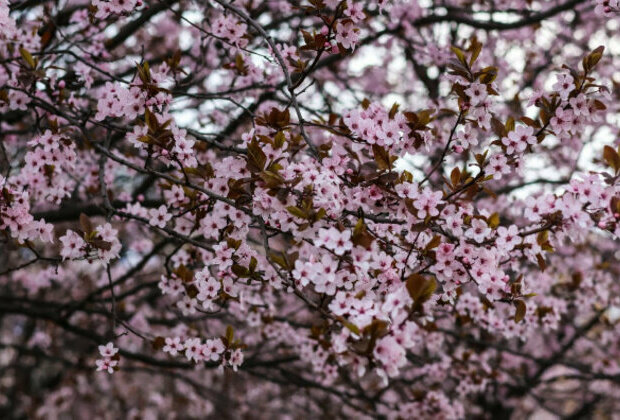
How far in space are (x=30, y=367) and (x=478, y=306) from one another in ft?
26.0

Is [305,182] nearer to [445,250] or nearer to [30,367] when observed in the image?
[445,250]

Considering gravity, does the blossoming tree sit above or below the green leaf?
above

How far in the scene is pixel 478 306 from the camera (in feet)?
13.6

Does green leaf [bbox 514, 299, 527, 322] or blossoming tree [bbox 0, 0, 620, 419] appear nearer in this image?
blossoming tree [bbox 0, 0, 620, 419]

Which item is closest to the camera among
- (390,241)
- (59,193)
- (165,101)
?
(390,241)

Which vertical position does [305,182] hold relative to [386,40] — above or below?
below

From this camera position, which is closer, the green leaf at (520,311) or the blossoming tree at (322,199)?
the blossoming tree at (322,199)

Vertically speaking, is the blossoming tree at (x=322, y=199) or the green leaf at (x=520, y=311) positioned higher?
the blossoming tree at (x=322, y=199)

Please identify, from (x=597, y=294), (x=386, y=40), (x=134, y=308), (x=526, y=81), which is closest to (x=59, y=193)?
(x=134, y=308)

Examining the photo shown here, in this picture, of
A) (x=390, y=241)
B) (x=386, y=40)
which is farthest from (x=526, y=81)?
(x=390, y=241)

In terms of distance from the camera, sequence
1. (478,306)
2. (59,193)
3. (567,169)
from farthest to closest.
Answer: (567,169), (478,306), (59,193)

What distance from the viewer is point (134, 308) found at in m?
6.92

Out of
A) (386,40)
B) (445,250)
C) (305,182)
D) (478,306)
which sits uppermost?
(386,40)

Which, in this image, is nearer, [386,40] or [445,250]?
[445,250]
